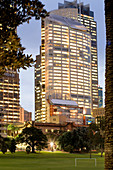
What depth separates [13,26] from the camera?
13977 millimetres

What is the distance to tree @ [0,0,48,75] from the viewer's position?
13.4 metres


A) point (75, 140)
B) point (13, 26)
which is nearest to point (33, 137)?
point (75, 140)

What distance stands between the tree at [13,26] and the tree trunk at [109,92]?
3.01m

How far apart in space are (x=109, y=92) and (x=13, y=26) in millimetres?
5023

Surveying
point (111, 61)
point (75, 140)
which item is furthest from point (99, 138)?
point (111, 61)

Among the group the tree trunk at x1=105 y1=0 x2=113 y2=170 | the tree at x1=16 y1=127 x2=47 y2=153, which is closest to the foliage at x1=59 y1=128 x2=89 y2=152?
the tree at x1=16 y1=127 x2=47 y2=153

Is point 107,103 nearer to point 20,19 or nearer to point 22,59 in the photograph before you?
point 22,59

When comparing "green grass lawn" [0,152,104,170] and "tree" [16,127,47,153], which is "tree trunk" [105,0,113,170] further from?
"tree" [16,127,47,153]

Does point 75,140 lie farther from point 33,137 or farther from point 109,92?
point 109,92

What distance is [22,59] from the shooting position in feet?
46.1

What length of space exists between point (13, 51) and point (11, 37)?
0.67 metres

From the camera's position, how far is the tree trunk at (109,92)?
523 inches

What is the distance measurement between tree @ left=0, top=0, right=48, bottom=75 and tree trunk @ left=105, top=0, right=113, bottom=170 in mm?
3013

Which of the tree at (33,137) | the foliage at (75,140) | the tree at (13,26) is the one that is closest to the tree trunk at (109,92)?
the tree at (13,26)
